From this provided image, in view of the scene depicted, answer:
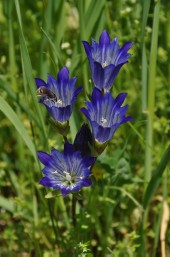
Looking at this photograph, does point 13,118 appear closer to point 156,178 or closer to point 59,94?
point 59,94

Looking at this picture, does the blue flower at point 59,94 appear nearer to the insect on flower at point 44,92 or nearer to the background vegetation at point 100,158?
the insect on flower at point 44,92

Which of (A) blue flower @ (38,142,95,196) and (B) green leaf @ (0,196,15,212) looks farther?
(B) green leaf @ (0,196,15,212)

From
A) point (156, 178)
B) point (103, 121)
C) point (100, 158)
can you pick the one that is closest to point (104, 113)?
point (103, 121)

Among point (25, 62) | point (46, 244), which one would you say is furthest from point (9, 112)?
point (46, 244)

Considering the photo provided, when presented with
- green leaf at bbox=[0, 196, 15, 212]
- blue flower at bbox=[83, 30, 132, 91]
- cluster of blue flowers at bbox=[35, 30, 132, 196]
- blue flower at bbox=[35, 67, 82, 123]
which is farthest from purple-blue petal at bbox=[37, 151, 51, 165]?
green leaf at bbox=[0, 196, 15, 212]

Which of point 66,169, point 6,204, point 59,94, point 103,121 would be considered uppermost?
point 59,94

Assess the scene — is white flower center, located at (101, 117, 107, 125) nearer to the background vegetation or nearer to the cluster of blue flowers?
the cluster of blue flowers

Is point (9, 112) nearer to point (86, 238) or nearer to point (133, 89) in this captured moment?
point (86, 238)
